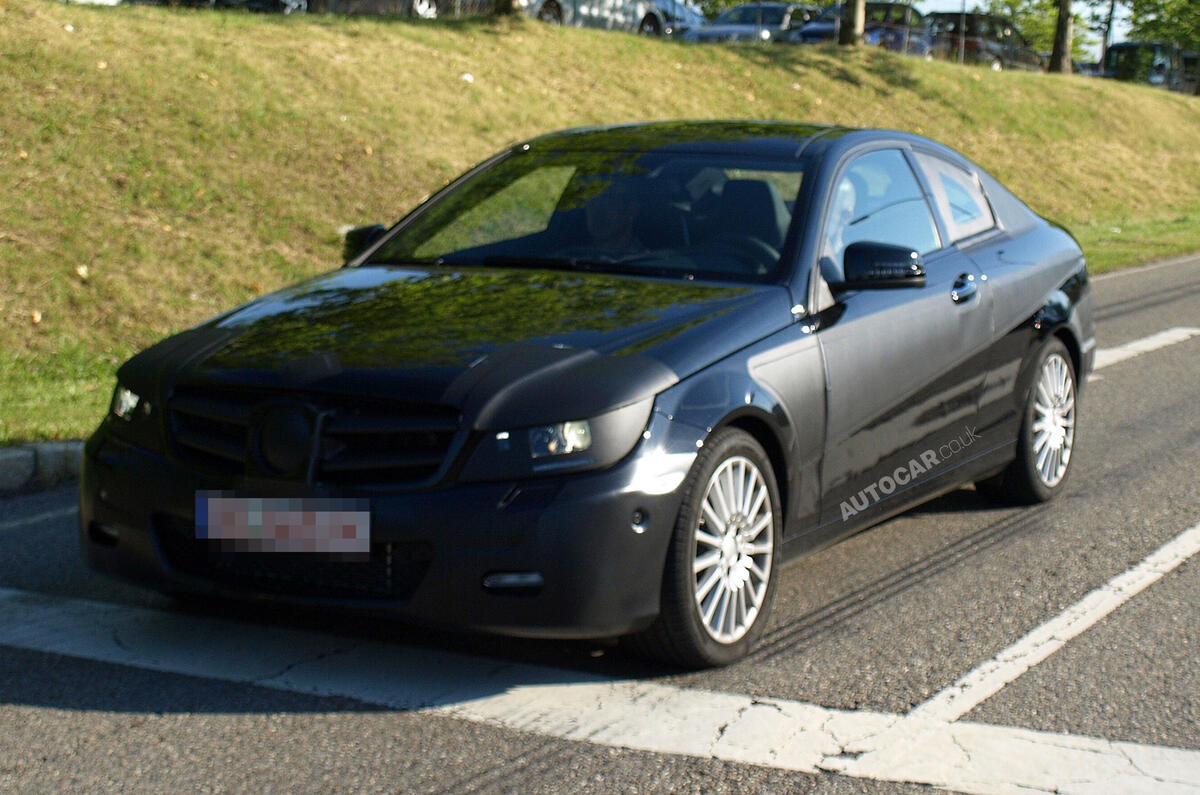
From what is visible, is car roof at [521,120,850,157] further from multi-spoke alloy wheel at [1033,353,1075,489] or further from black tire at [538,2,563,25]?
black tire at [538,2,563,25]

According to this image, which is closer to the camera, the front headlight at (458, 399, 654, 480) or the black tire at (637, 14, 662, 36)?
the front headlight at (458, 399, 654, 480)

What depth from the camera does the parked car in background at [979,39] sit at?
37000mm

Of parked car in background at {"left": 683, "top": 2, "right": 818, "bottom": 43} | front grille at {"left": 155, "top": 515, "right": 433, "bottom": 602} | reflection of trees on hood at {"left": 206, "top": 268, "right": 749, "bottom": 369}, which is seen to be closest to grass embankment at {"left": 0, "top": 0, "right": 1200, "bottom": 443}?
reflection of trees on hood at {"left": 206, "top": 268, "right": 749, "bottom": 369}

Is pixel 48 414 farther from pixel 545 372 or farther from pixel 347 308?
pixel 545 372

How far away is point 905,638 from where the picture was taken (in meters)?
4.80

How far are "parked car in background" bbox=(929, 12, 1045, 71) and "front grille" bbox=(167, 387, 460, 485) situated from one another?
113ft

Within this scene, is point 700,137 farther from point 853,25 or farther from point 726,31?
point 726,31

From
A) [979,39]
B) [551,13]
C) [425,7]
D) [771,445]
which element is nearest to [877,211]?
[771,445]

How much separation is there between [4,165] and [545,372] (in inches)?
351

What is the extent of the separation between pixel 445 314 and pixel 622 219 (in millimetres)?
990

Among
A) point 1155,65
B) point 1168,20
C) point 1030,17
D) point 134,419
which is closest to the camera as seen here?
point 134,419

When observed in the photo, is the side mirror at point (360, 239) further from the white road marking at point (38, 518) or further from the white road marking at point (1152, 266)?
the white road marking at point (1152, 266)

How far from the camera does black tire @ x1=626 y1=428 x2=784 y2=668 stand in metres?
4.24

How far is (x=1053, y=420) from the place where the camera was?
21.5ft
